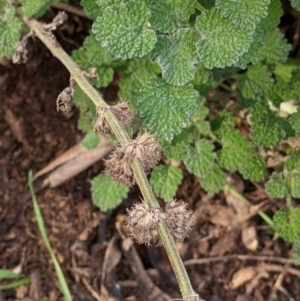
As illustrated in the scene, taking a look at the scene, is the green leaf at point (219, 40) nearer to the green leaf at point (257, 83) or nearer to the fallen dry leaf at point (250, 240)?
the green leaf at point (257, 83)

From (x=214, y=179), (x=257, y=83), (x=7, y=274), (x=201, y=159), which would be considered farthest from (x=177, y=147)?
(x=7, y=274)

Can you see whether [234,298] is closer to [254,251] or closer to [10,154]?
[254,251]

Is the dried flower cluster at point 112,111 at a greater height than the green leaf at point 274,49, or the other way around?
the dried flower cluster at point 112,111

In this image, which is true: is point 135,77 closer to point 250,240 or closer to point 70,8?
point 70,8

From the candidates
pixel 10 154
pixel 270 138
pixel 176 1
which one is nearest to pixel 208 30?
pixel 176 1

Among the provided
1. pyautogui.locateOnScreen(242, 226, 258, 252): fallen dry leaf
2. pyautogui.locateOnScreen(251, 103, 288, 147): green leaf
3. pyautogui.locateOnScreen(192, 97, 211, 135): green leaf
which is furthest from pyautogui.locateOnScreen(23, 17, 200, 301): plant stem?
pyautogui.locateOnScreen(242, 226, 258, 252): fallen dry leaf

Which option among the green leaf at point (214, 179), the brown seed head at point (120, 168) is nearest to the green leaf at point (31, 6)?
the brown seed head at point (120, 168)
